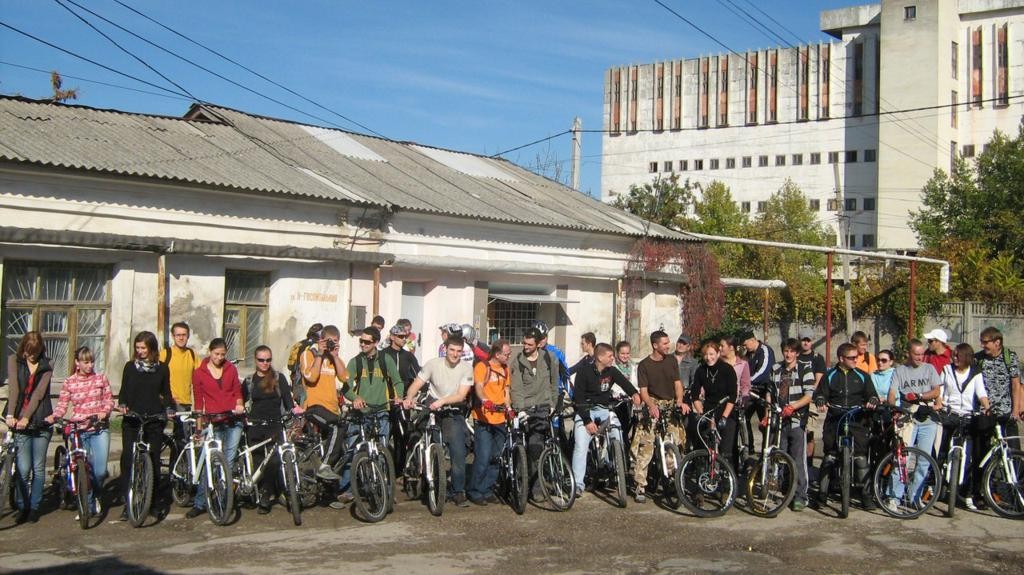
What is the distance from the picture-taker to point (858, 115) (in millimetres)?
68312

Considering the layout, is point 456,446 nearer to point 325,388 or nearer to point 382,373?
point 382,373

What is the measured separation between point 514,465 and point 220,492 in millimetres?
2832

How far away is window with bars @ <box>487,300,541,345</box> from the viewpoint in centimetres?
2218

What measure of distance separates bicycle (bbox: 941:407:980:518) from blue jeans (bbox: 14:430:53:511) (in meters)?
8.81

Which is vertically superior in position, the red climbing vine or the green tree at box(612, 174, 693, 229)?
the green tree at box(612, 174, 693, 229)

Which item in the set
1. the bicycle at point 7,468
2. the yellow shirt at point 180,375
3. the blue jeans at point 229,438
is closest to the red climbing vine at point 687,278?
the yellow shirt at point 180,375

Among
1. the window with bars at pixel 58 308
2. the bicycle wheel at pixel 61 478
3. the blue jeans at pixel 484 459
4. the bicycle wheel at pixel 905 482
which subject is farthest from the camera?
the window with bars at pixel 58 308

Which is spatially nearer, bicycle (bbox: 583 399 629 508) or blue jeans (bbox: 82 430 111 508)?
blue jeans (bbox: 82 430 111 508)

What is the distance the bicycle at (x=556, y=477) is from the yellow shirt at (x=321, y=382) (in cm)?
221

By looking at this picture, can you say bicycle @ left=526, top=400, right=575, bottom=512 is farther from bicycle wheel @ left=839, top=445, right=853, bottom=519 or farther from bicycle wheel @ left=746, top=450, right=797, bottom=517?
bicycle wheel @ left=839, top=445, right=853, bottom=519

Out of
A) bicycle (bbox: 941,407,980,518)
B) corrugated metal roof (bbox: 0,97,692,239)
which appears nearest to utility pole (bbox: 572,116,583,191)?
corrugated metal roof (bbox: 0,97,692,239)

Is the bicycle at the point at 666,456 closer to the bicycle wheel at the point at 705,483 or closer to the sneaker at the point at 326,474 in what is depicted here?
the bicycle wheel at the point at 705,483

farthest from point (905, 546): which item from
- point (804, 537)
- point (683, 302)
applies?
point (683, 302)

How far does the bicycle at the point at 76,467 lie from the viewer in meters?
9.06
